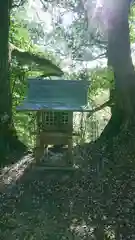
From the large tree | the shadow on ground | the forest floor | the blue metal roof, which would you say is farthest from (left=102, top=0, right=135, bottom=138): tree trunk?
the large tree

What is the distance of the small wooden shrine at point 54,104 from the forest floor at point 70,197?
0.51 m

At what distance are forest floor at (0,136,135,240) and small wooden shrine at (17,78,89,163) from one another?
0.51 meters

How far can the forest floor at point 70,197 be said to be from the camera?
4.91 m

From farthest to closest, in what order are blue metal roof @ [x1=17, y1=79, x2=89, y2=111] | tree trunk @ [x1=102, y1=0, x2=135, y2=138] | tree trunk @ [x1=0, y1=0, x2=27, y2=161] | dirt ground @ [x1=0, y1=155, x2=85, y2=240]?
tree trunk @ [x1=0, y1=0, x2=27, y2=161] → tree trunk @ [x1=102, y1=0, x2=135, y2=138] → blue metal roof @ [x1=17, y1=79, x2=89, y2=111] → dirt ground @ [x1=0, y1=155, x2=85, y2=240]

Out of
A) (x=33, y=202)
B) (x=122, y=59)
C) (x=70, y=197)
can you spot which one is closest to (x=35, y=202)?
(x=33, y=202)

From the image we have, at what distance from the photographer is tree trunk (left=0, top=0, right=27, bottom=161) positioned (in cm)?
780

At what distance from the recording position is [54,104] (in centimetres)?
655

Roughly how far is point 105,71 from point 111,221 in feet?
13.0

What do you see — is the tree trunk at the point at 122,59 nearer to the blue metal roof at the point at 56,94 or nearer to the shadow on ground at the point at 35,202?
the blue metal roof at the point at 56,94

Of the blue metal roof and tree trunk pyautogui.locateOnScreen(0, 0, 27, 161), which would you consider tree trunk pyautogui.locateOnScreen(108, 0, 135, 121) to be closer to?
the blue metal roof

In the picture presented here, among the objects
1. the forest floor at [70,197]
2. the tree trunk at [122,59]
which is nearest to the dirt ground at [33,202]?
the forest floor at [70,197]

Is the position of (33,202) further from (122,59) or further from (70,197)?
(122,59)

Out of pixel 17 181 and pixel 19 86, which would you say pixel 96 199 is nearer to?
pixel 17 181

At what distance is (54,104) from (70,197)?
1665 millimetres
